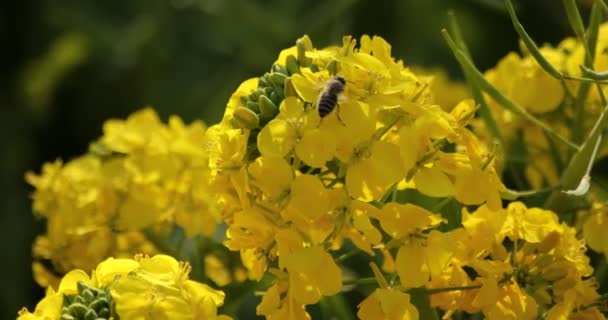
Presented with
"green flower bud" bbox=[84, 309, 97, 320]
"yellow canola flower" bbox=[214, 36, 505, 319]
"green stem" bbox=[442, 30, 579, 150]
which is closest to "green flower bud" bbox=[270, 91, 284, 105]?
"yellow canola flower" bbox=[214, 36, 505, 319]

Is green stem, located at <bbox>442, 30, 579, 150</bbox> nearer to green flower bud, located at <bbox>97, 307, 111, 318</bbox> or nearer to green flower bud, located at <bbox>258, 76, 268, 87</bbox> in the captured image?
green flower bud, located at <bbox>258, 76, 268, 87</bbox>

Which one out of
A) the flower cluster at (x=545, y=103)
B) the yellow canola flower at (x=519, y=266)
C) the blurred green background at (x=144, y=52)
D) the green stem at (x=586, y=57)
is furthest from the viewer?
the blurred green background at (x=144, y=52)

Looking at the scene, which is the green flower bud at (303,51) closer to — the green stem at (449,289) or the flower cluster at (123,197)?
the green stem at (449,289)

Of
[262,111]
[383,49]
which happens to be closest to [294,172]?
[262,111]

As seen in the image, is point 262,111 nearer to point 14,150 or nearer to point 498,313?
point 498,313

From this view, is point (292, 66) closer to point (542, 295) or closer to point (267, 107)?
point (267, 107)

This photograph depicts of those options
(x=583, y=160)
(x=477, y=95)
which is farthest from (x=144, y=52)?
(x=583, y=160)

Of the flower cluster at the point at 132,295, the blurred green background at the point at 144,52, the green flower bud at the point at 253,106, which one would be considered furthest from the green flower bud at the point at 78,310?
the blurred green background at the point at 144,52
